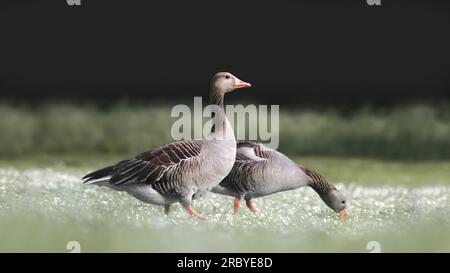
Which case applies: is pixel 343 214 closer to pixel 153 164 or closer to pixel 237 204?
pixel 237 204

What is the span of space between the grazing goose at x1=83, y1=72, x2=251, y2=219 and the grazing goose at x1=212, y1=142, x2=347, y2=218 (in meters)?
0.62

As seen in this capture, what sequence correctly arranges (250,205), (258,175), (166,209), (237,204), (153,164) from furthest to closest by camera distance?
(250,205), (237,204), (258,175), (166,209), (153,164)

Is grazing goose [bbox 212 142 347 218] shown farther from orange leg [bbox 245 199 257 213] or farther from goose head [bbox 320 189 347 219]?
goose head [bbox 320 189 347 219]

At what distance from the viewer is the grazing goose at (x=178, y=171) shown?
923 cm

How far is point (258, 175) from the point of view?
9914 mm

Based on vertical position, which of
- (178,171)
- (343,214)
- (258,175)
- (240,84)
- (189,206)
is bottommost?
(343,214)

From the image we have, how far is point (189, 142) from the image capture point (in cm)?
949

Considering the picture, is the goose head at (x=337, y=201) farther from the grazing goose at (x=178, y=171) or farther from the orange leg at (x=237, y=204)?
the grazing goose at (x=178, y=171)

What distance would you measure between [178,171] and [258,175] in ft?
3.83

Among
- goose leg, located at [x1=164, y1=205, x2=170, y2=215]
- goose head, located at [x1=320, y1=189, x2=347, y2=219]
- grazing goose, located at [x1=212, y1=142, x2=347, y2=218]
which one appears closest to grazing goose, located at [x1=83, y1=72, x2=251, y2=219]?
goose leg, located at [x1=164, y1=205, x2=170, y2=215]

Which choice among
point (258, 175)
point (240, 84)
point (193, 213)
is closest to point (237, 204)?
point (258, 175)

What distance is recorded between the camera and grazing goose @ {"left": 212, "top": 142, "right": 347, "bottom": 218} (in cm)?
993

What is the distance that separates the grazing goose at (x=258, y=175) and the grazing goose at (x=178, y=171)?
62cm

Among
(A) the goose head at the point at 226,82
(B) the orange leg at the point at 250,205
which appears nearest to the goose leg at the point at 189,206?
(B) the orange leg at the point at 250,205
